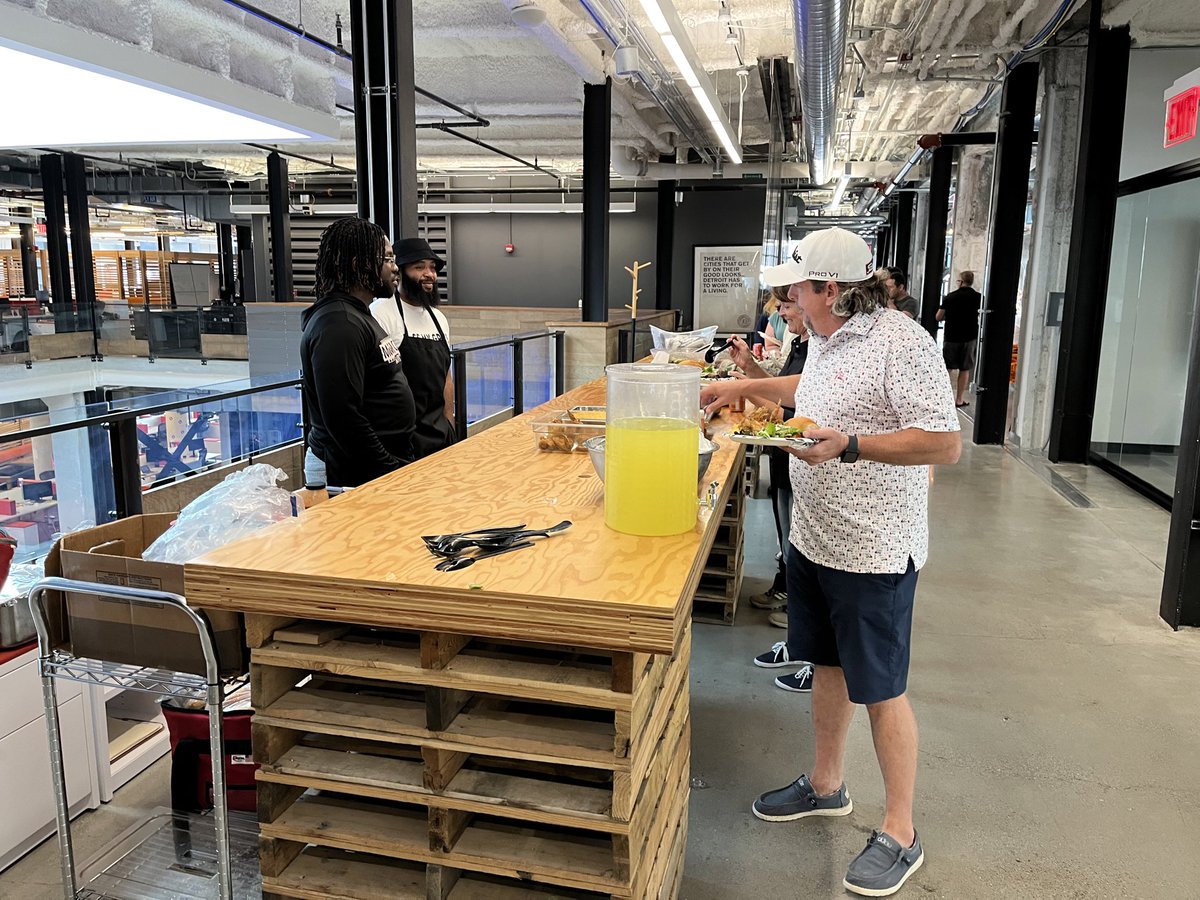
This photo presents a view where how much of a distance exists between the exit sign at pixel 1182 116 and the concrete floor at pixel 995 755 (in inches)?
87.5

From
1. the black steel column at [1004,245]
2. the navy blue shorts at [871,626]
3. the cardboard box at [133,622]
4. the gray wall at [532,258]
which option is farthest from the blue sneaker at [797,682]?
the gray wall at [532,258]

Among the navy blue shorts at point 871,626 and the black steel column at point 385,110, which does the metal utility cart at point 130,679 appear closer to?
the navy blue shorts at point 871,626

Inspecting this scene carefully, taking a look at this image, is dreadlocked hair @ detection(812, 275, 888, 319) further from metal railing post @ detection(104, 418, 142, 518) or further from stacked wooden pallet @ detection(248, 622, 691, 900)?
metal railing post @ detection(104, 418, 142, 518)

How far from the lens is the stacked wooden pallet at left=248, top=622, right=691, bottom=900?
4.63ft

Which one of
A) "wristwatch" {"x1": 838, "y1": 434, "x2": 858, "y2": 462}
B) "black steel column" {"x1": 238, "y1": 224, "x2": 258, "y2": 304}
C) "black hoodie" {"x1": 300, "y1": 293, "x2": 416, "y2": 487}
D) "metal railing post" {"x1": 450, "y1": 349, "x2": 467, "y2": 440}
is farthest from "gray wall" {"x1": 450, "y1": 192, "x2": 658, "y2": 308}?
"wristwatch" {"x1": 838, "y1": 434, "x2": 858, "y2": 462}

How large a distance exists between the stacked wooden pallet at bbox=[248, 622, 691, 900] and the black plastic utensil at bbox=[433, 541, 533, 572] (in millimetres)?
116

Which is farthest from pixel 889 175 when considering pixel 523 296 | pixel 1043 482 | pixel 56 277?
pixel 56 277

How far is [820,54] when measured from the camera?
18.4 feet

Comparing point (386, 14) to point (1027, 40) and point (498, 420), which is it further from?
point (1027, 40)

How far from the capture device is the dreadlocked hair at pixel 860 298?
2.06m

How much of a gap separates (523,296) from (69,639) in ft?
53.0

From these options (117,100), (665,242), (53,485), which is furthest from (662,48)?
(665,242)

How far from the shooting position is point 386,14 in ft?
14.1

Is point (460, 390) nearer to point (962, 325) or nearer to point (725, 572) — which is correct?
point (725, 572)
